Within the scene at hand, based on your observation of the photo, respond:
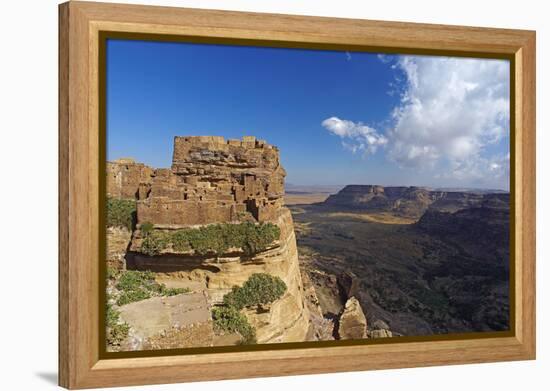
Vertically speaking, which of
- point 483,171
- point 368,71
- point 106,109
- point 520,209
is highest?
point 368,71

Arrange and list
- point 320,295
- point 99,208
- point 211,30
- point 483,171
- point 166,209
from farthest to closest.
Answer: point 320,295, point 483,171, point 166,209, point 211,30, point 99,208

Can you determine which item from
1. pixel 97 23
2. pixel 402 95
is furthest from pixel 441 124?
pixel 97 23

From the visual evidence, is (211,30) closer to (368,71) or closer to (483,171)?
(368,71)

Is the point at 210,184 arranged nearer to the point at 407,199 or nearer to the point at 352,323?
the point at 352,323

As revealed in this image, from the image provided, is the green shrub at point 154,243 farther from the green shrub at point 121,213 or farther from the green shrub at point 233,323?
the green shrub at point 233,323

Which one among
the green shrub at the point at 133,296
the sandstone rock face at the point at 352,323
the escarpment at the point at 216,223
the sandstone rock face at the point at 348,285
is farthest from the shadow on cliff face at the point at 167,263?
the sandstone rock face at the point at 348,285

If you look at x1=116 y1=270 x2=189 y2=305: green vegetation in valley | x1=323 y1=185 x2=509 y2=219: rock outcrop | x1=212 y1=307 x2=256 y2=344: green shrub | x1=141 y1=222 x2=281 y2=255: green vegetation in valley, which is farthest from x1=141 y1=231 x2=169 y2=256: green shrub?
x1=323 y1=185 x2=509 y2=219: rock outcrop

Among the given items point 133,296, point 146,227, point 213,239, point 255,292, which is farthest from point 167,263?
point 255,292
